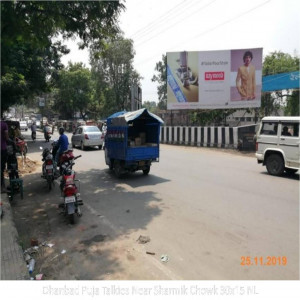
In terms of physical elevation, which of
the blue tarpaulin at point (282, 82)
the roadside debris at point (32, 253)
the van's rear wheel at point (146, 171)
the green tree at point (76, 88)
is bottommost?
the roadside debris at point (32, 253)

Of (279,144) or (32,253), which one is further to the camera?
(279,144)

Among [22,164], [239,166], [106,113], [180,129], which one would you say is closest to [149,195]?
[239,166]

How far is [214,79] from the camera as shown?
21391mm

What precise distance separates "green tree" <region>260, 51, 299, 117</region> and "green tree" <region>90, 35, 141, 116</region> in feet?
56.9

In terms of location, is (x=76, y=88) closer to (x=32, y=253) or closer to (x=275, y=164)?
(x=275, y=164)

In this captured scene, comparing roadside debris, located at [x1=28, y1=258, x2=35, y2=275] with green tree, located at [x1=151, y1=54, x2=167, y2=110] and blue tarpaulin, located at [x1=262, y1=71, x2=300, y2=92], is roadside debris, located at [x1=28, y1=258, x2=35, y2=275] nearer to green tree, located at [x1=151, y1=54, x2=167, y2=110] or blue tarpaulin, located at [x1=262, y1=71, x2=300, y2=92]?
blue tarpaulin, located at [x1=262, y1=71, x2=300, y2=92]

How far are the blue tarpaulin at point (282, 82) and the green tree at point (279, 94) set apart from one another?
1170 cm

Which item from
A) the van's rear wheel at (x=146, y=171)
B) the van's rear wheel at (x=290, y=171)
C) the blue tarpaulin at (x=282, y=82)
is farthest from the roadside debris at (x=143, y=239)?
the blue tarpaulin at (x=282, y=82)

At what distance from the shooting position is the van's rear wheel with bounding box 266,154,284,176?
9555 millimetres

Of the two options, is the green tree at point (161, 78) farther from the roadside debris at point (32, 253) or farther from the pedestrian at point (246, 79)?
the roadside debris at point (32, 253)

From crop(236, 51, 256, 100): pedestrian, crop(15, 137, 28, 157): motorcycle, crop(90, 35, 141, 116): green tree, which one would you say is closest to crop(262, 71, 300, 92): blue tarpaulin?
crop(236, 51, 256, 100): pedestrian

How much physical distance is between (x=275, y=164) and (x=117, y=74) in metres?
34.2

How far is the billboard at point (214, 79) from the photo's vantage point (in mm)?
20750

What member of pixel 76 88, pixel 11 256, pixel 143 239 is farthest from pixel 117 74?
pixel 11 256
